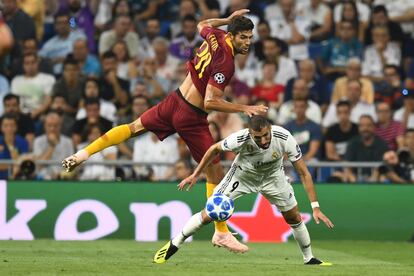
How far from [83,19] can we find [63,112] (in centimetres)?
313

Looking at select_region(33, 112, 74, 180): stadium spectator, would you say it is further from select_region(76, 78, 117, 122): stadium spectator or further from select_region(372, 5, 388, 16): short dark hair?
select_region(372, 5, 388, 16): short dark hair

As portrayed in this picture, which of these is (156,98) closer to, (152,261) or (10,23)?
(10,23)

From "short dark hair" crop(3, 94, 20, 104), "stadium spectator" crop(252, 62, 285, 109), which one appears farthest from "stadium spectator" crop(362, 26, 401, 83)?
"short dark hair" crop(3, 94, 20, 104)

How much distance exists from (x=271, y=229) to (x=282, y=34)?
5623 mm

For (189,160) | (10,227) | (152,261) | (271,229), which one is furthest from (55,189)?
(152,261)

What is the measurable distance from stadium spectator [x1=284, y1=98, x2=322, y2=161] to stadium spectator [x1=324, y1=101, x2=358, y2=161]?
0.25 metres

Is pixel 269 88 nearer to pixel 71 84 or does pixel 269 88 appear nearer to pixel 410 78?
pixel 410 78

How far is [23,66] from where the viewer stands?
71.8ft

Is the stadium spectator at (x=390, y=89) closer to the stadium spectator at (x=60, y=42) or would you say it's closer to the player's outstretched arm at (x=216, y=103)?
the stadium spectator at (x=60, y=42)

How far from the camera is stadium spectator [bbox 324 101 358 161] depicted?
20531mm

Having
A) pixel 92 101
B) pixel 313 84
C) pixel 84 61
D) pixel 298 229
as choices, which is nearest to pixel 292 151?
pixel 298 229

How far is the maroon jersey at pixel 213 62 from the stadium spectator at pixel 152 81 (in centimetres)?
763

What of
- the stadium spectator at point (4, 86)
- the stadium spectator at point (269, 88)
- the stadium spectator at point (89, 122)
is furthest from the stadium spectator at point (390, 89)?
the stadium spectator at point (4, 86)

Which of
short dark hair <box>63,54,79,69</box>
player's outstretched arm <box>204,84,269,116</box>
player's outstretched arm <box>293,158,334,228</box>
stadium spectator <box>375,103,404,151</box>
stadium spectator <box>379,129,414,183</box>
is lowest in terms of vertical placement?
stadium spectator <box>379,129,414,183</box>
